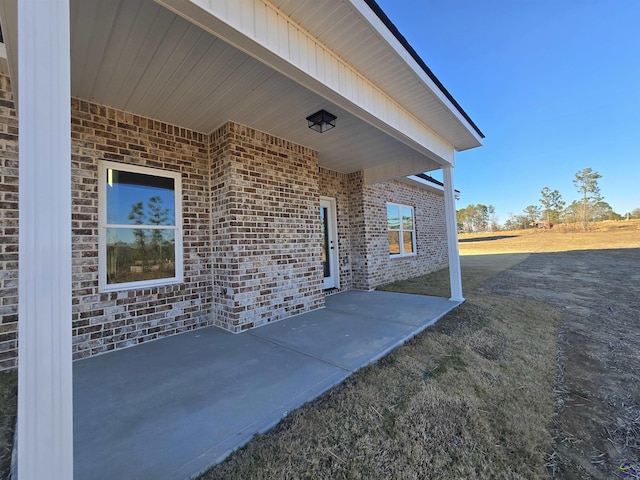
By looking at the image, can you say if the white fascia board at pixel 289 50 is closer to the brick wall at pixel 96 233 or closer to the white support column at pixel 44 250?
the white support column at pixel 44 250

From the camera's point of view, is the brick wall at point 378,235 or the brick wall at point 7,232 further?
the brick wall at point 378,235

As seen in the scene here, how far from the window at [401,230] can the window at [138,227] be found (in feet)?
19.5

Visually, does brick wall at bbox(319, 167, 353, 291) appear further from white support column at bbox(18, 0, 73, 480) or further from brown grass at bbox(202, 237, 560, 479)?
white support column at bbox(18, 0, 73, 480)

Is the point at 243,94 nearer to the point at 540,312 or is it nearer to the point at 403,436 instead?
the point at 403,436

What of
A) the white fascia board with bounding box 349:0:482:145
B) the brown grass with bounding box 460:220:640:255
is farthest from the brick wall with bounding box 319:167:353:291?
the brown grass with bounding box 460:220:640:255

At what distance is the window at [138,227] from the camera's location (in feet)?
11.3

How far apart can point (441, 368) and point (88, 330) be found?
4069mm

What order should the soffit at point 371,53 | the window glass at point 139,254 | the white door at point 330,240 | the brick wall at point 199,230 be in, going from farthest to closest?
the white door at point 330,240 < the window glass at point 139,254 < the brick wall at point 199,230 < the soffit at point 371,53

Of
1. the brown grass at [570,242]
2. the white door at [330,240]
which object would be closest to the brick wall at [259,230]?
the white door at [330,240]

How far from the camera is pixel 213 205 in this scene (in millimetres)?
4301

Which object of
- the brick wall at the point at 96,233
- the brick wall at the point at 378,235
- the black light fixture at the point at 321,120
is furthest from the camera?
the brick wall at the point at 378,235

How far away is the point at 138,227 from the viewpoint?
12.2 ft

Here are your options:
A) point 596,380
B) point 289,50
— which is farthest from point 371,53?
point 596,380

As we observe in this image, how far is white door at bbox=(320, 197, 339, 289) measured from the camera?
262 inches
